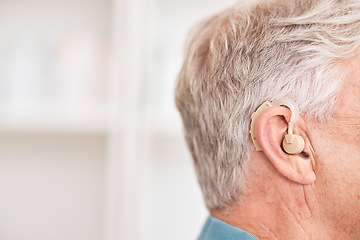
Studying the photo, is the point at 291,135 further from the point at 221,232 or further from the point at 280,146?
the point at 221,232

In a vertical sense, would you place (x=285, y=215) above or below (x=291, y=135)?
below

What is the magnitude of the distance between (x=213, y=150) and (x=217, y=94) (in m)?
0.11

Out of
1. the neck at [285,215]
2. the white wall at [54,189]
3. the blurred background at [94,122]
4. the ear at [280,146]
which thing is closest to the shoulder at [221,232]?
the neck at [285,215]

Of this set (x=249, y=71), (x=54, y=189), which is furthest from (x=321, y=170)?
(x=54, y=189)

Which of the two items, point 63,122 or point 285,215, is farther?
point 63,122

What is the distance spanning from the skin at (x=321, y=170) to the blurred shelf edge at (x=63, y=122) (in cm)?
105

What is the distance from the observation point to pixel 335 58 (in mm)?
761

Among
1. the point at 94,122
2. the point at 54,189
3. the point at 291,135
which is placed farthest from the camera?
the point at 54,189

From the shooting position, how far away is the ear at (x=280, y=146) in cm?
76

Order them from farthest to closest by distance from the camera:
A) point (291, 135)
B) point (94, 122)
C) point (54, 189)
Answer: point (54, 189), point (94, 122), point (291, 135)

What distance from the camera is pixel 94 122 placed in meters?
1.74

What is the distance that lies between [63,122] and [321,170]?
47.3 inches

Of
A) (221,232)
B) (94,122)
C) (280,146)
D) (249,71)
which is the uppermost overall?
(94,122)

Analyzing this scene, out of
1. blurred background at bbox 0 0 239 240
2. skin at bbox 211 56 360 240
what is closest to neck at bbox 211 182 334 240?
skin at bbox 211 56 360 240
